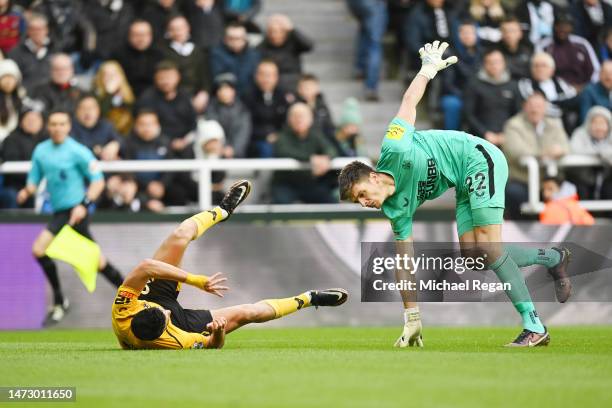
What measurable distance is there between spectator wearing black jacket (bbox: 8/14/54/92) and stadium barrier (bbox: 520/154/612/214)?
710 centimetres

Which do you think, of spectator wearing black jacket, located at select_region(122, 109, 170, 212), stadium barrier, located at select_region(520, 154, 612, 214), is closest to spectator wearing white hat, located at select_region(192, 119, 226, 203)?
spectator wearing black jacket, located at select_region(122, 109, 170, 212)

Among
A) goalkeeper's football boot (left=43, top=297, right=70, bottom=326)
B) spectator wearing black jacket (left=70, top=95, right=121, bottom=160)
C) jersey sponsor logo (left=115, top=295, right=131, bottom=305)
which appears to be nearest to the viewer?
jersey sponsor logo (left=115, top=295, right=131, bottom=305)

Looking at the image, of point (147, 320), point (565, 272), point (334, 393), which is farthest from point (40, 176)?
point (334, 393)

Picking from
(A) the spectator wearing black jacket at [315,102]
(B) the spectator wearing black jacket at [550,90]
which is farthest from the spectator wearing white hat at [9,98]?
(B) the spectator wearing black jacket at [550,90]

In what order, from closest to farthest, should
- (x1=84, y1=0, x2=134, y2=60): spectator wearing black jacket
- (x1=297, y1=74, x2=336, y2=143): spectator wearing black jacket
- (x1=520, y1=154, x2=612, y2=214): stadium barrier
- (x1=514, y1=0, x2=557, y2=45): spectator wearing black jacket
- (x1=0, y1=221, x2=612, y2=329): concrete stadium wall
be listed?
(x1=0, y1=221, x2=612, y2=329): concrete stadium wall < (x1=520, y1=154, x2=612, y2=214): stadium barrier < (x1=297, y1=74, x2=336, y2=143): spectator wearing black jacket < (x1=84, y1=0, x2=134, y2=60): spectator wearing black jacket < (x1=514, y1=0, x2=557, y2=45): spectator wearing black jacket

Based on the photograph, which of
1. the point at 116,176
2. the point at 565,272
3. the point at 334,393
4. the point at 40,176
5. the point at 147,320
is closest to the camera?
the point at 334,393

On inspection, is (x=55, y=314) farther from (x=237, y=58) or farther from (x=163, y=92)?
(x=237, y=58)

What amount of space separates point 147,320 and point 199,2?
10301 millimetres

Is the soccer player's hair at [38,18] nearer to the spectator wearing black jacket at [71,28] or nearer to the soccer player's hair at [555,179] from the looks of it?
the spectator wearing black jacket at [71,28]

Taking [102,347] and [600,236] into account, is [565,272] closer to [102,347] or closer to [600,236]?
[102,347]

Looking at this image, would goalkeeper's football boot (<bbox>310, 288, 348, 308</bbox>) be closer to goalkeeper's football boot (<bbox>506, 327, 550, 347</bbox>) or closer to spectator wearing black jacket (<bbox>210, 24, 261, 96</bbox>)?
goalkeeper's football boot (<bbox>506, 327, 550, 347</bbox>)

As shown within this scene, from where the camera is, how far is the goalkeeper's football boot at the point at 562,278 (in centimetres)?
1151

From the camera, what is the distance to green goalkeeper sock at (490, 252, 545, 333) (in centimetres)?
1102

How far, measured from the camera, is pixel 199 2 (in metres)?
20.2
